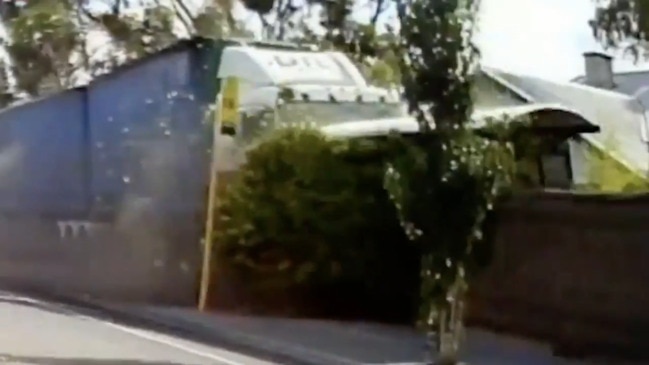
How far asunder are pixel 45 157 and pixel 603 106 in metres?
11.3

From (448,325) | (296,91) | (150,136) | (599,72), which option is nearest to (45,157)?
(150,136)

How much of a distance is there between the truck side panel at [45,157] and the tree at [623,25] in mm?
10440

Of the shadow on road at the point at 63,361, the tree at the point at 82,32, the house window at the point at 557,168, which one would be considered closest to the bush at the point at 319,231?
the house window at the point at 557,168

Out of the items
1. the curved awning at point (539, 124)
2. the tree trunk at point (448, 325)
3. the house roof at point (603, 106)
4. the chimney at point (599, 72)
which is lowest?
the chimney at point (599, 72)

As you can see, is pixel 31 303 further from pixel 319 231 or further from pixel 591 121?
pixel 591 121

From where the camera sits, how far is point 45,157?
1078 inches

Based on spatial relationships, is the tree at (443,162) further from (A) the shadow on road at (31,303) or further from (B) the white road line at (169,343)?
(A) the shadow on road at (31,303)

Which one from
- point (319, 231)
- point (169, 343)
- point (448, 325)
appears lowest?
point (169, 343)

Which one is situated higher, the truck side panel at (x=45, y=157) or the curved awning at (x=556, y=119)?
the curved awning at (x=556, y=119)

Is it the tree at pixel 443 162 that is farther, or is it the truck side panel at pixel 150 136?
the truck side panel at pixel 150 136

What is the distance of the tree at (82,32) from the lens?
1417 inches

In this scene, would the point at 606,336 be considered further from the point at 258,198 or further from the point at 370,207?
the point at 258,198

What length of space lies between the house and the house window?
0.02m

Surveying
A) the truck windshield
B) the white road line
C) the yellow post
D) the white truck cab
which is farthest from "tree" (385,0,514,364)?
the truck windshield
